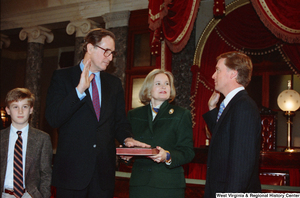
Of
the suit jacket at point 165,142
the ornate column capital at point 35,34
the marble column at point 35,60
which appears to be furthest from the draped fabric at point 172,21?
the ornate column capital at point 35,34

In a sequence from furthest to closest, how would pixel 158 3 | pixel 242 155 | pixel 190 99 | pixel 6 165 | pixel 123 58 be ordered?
pixel 123 58 < pixel 190 99 < pixel 158 3 < pixel 6 165 < pixel 242 155

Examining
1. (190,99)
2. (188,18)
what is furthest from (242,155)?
(190,99)

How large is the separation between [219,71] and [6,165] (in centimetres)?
185

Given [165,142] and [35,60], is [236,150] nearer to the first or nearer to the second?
[165,142]

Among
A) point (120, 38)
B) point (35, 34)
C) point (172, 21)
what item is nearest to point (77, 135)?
point (172, 21)

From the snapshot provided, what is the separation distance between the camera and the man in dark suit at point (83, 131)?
1.98 metres

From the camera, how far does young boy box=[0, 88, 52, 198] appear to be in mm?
2420

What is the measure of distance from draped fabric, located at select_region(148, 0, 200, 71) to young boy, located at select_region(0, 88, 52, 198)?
3150mm

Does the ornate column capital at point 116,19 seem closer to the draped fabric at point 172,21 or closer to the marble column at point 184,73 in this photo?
the marble column at point 184,73

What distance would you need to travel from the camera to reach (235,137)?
1917 millimetres

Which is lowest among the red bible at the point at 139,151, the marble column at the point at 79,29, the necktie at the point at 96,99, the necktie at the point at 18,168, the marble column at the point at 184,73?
the necktie at the point at 18,168

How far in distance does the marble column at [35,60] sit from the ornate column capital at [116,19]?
2336mm

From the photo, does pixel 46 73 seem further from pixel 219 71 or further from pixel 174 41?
pixel 219 71

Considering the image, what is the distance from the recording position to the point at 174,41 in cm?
Answer: 550
